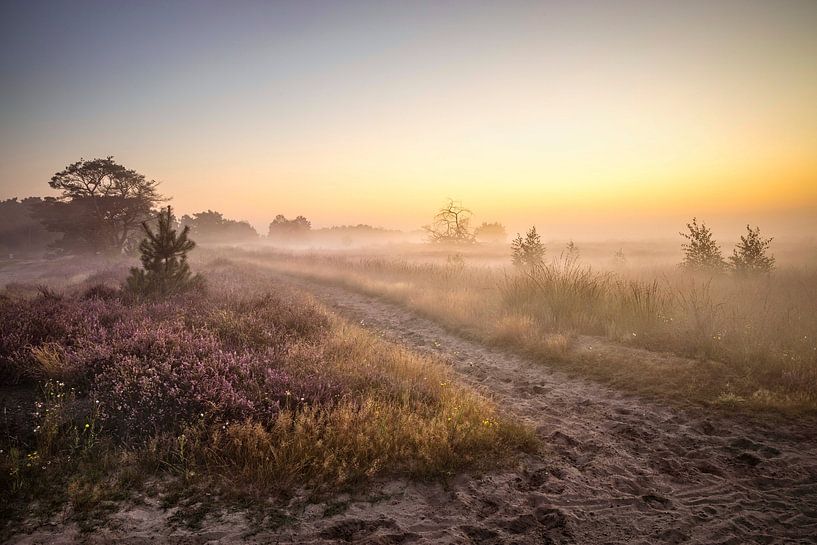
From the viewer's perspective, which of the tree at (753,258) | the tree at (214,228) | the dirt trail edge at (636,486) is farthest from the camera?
the tree at (214,228)

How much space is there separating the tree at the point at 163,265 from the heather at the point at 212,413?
10.4 ft

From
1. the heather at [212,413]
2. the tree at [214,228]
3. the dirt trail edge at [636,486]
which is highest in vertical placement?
the tree at [214,228]

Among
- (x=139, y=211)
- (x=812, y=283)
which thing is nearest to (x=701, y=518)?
(x=812, y=283)

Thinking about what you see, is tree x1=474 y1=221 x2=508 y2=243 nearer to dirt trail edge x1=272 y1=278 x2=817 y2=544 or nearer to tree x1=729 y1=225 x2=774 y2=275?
tree x1=729 y1=225 x2=774 y2=275

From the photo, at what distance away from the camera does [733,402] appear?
5.73 metres

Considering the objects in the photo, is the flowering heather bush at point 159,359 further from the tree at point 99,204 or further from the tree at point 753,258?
the tree at point 99,204

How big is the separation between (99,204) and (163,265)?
25.1 meters

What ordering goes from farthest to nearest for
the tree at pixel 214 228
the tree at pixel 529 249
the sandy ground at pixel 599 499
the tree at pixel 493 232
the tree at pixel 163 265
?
the tree at pixel 214 228 → the tree at pixel 493 232 → the tree at pixel 529 249 → the tree at pixel 163 265 → the sandy ground at pixel 599 499

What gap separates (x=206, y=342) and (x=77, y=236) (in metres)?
34.7

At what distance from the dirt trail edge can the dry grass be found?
3.23 feet

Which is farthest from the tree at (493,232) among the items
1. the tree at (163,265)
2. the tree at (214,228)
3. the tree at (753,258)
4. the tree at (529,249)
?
the tree at (214,228)

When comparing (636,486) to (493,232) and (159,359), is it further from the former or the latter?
(493,232)

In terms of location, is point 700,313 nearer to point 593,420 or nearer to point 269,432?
point 593,420

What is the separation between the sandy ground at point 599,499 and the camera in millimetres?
3262
